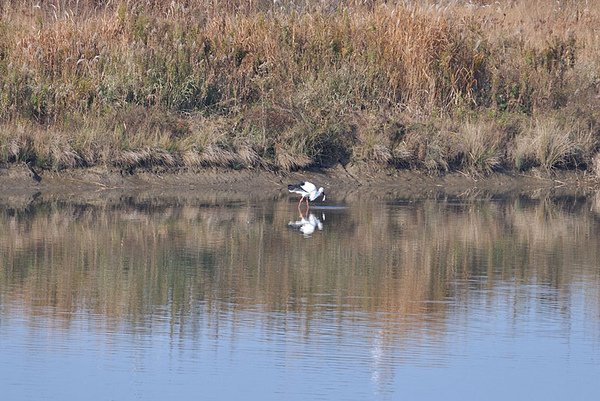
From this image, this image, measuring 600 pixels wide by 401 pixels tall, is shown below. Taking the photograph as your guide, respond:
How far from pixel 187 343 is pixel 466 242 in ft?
19.3

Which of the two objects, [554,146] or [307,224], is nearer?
[307,224]

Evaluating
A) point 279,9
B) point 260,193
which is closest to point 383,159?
point 260,193

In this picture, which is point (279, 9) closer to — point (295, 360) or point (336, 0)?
point (336, 0)

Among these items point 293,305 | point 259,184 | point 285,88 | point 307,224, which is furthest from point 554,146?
point 293,305

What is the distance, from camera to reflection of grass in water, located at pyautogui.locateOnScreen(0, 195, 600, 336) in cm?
1074

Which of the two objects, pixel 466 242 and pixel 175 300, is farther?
pixel 466 242

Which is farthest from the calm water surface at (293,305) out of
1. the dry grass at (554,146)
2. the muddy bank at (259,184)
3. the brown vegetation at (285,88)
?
the dry grass at (554,146)

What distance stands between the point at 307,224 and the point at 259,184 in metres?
3.61

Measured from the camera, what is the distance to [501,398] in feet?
26.4

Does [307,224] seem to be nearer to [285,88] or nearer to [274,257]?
[274,257]

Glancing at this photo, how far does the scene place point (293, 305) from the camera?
10492 millimetres

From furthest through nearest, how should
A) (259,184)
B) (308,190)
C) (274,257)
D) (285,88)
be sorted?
(285,88)
(259,184)
(308,190)
(274,257)

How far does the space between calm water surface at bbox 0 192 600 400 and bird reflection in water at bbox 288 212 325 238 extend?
0.04 m

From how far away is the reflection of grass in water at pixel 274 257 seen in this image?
10.7m
